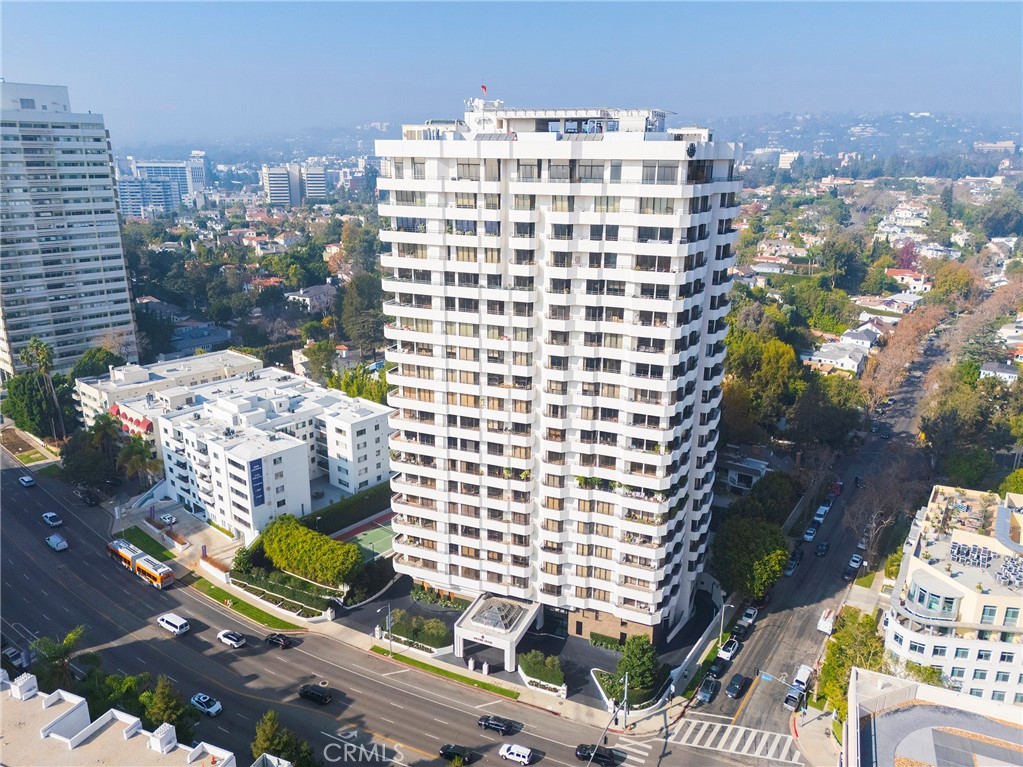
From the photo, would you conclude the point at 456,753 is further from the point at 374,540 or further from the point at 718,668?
the point at 374,540

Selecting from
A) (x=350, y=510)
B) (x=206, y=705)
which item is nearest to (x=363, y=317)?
(x=350, y=510)

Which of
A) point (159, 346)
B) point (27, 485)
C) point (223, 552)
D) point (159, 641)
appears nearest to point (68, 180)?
point (159, 346)

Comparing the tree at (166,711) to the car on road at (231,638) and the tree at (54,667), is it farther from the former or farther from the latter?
the car on road at (231,638)

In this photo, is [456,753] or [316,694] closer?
[456,753]

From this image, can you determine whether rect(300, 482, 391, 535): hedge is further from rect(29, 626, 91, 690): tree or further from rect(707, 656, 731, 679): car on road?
rect(707, 656, 731, 679): car on road

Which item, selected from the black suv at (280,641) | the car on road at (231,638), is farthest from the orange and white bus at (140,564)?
the black suv at (280,641)

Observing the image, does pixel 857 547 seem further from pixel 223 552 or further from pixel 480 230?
pixel 223 552
